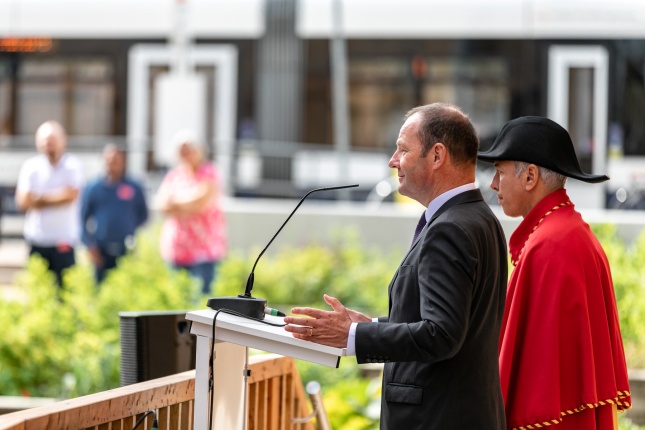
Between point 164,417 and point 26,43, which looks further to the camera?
point 26,43

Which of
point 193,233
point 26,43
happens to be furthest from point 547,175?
point 26,43

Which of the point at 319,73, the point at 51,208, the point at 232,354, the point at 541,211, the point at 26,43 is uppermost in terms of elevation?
the point at 26,43

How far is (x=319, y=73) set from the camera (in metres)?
18.6

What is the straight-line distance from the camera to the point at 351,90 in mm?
19109

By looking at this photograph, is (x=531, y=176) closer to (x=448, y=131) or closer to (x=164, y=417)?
(x=448, y=131)

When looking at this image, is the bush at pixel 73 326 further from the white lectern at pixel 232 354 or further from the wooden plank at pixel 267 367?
the white lectern at pixel 232 354

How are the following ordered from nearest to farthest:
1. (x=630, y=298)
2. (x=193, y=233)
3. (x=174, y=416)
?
(x=174, y=416)
(x=630, y=298)
(x=193, y=233)

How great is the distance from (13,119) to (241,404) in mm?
17457

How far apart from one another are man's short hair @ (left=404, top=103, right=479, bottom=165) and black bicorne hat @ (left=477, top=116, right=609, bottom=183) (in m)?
0.37

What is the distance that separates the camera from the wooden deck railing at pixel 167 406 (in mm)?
2912

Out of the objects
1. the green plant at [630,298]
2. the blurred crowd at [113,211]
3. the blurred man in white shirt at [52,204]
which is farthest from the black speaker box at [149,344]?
the blurred man in white shirt at [52,204]

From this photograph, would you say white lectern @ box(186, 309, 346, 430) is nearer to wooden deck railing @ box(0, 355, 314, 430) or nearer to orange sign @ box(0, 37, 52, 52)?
wooden deck railing @ box(0, 355, 314, 430)

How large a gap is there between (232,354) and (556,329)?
0.94m

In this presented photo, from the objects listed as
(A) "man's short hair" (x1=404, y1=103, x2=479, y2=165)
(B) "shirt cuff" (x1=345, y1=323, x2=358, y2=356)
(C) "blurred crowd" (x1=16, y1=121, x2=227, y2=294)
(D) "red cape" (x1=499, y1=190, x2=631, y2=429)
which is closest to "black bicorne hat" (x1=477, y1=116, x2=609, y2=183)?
(D) "red cape" (x1=499, y1=190, x2=631, y2=429)
